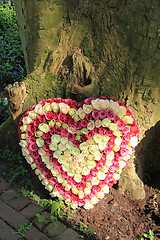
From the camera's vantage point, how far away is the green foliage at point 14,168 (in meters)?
2.92

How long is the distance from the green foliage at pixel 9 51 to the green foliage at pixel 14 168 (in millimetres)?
2438

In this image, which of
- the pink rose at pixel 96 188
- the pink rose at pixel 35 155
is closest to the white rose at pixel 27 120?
the pink rose at pixel 35 155

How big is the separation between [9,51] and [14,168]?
357 cm

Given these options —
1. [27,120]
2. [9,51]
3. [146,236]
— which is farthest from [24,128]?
[9,51]

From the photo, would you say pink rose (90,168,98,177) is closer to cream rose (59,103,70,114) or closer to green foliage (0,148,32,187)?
cream rose (59,103,70,114)

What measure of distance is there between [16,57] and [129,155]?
4279 millimetres

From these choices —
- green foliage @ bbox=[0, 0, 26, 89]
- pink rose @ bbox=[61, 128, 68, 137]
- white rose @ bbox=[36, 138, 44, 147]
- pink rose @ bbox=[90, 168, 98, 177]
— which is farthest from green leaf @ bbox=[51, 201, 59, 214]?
green foliage @ bbox=[0, 0, 26, 89]

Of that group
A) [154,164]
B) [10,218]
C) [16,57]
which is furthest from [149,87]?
[16,57]

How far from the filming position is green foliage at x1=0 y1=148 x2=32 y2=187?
115 inches

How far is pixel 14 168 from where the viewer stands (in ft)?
10.1

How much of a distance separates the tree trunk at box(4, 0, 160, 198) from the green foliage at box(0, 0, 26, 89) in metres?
2.65

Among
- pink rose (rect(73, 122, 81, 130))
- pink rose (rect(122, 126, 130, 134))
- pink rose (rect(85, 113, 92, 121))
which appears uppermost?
pink rose (rect(85, 113, 92, 121))

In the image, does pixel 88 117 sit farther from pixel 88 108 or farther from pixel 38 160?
pixel 38 160

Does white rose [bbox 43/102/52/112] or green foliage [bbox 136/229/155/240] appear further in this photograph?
white rose [bbox 43/102/52/112]
